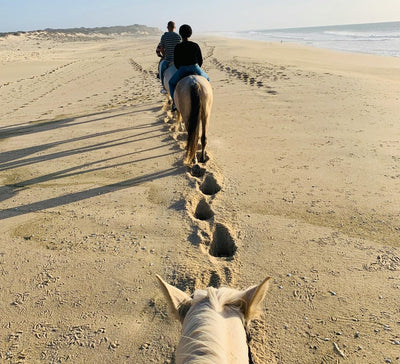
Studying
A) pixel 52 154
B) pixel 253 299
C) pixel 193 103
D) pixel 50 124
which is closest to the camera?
pixel 253 299

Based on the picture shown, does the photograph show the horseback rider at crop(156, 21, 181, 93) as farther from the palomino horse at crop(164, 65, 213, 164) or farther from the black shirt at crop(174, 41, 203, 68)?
the palomino horse at crop(164, 65, 213, 164)

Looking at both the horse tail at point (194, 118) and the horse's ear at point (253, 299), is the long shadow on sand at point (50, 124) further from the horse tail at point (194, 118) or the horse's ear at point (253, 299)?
the horse's ear at point (253, 299)

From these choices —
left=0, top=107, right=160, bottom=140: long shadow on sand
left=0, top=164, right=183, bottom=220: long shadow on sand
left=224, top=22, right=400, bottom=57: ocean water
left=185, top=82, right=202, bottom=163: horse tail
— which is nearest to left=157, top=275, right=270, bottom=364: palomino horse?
left=0, top=164, right=183, bottom=220: long shadow on sand

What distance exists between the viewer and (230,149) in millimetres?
5070

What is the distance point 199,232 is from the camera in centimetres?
304

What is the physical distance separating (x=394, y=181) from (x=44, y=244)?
4.27 m

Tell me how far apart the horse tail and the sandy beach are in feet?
1.13

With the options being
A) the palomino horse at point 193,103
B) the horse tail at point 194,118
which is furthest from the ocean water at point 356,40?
the horse tail at point 194,118

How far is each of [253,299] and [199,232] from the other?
181cm

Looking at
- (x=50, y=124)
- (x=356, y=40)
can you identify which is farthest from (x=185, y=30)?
(x=356, y=40)

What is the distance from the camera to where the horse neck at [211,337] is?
0.96 meters

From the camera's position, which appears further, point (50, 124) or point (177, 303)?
point (50, 124)

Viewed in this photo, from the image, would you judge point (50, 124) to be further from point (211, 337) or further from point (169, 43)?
point (211, 337)

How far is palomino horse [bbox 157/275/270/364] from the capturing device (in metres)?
0.98
